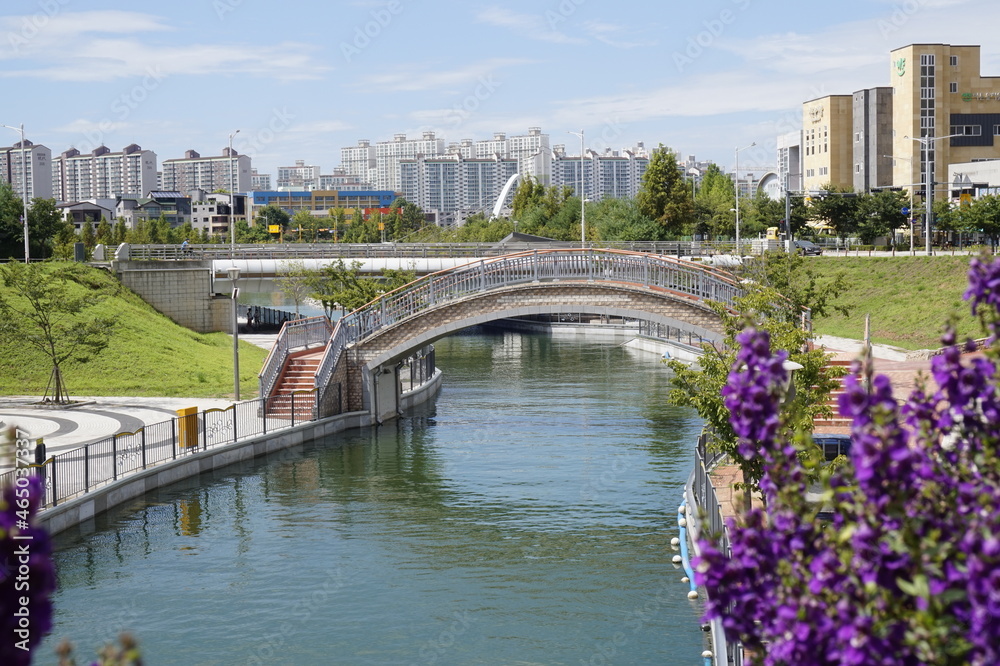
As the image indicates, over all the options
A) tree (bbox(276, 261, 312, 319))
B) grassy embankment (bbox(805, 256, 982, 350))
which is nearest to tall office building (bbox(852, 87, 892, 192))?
grassy embankment (bbox(805, 256, 982, 350))

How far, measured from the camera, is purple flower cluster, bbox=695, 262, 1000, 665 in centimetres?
618

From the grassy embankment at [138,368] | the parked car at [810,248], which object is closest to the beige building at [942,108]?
the parked car at [810,248]

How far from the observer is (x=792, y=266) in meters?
45.3

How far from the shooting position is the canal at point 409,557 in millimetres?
18859

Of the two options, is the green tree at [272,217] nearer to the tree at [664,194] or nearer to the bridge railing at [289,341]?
the tree at [664,194]

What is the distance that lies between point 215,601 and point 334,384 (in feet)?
59.4

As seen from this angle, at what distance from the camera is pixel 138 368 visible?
1714 inches

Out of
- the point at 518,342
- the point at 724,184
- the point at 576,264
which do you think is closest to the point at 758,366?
the point at 576,264

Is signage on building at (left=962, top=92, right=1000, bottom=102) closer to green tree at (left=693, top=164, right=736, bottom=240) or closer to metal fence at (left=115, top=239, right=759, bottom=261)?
green tree at (left=693, top=164, right=736, bottom=240)

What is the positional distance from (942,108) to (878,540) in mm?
116286

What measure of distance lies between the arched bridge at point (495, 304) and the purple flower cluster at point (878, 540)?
28.9 m

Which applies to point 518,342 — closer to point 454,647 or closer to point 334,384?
point 334,384

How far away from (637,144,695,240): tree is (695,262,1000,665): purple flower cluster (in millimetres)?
80619

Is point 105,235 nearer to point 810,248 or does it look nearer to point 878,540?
point 810,248
